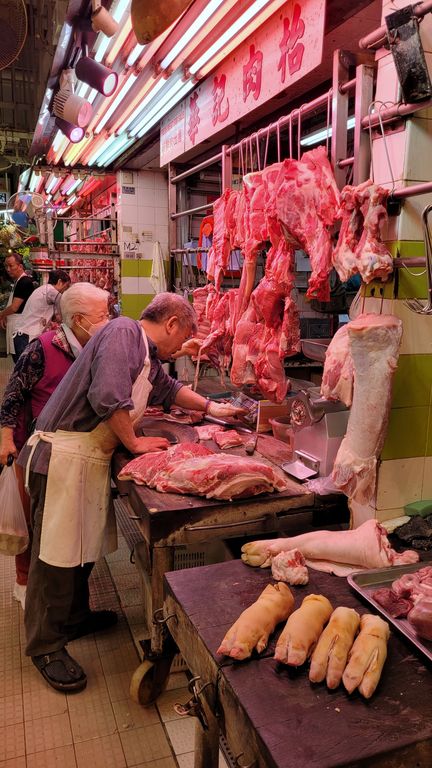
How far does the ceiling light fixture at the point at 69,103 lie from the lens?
18.5 feet

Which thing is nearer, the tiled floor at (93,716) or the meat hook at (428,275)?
the meat hook at (428,275)

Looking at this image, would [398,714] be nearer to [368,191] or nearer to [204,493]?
[204,493]

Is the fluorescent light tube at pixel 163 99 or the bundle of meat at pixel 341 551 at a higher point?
the fluorescent light tube at pixel 163 99

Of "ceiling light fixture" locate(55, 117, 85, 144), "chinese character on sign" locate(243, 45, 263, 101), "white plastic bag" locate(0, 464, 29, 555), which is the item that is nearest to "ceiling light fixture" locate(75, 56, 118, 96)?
"chinese character on sign" locate(243, 45, 263, 101)

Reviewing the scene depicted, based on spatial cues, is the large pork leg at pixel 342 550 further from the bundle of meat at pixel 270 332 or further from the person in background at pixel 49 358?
the person in background at pixel 49 358

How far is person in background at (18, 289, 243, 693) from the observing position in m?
3.26

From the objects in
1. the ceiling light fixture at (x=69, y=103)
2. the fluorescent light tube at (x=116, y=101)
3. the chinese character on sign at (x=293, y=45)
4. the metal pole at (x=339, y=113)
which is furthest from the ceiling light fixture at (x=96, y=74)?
the metal pole at (x=339, y=113)

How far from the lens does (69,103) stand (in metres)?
5.64

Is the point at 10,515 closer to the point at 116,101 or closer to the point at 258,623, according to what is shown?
the point at 258,623

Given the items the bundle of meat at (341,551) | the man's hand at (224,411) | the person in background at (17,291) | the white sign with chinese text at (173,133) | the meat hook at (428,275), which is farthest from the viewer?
the person in background at (17,291)

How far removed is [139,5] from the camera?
8.86 feet

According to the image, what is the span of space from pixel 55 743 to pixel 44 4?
293 inches

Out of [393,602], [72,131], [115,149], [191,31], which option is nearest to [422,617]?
[393,602]

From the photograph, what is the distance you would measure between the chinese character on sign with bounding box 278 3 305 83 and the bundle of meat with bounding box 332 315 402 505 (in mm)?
1694
